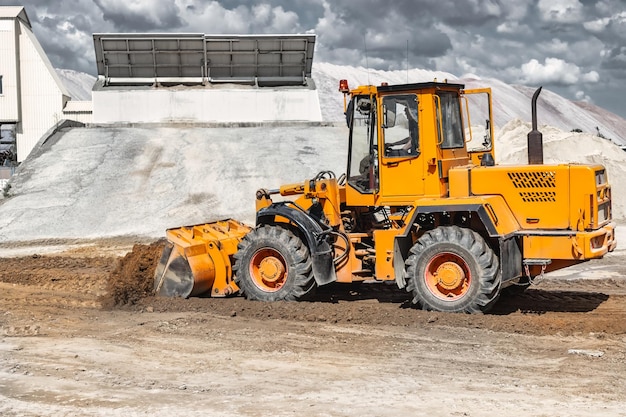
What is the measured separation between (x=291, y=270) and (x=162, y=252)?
1853 millimetres

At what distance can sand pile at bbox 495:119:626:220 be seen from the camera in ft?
81.6

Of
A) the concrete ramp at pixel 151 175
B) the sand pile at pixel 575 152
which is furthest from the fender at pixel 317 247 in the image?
the sand pile at pixel 575 152

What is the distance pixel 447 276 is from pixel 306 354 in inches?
87.2

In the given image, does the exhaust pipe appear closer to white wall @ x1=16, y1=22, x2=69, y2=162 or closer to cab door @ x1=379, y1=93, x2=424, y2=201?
cab door @ x1=379, y1=93, x2=424, y2=201

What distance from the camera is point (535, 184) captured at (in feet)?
30.3

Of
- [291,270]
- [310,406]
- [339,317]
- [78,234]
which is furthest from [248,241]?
[78,234]

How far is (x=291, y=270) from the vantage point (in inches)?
404

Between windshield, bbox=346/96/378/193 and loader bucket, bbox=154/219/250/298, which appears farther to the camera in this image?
loader bucket, bbox=154/219/250/298

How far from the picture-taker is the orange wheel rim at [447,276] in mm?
9406

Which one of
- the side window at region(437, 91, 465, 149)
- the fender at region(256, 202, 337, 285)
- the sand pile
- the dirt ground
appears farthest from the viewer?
the sand pile

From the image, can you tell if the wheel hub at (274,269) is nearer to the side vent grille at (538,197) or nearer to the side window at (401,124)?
the side window at (401,124)

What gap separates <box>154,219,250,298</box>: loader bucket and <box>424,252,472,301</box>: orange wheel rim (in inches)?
107

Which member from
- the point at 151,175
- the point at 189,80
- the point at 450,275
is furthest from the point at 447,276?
the point at 189,80

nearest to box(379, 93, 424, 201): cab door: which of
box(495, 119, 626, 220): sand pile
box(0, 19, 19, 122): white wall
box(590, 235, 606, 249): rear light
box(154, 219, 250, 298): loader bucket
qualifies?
box(590, 235, 606, 249): rear light
